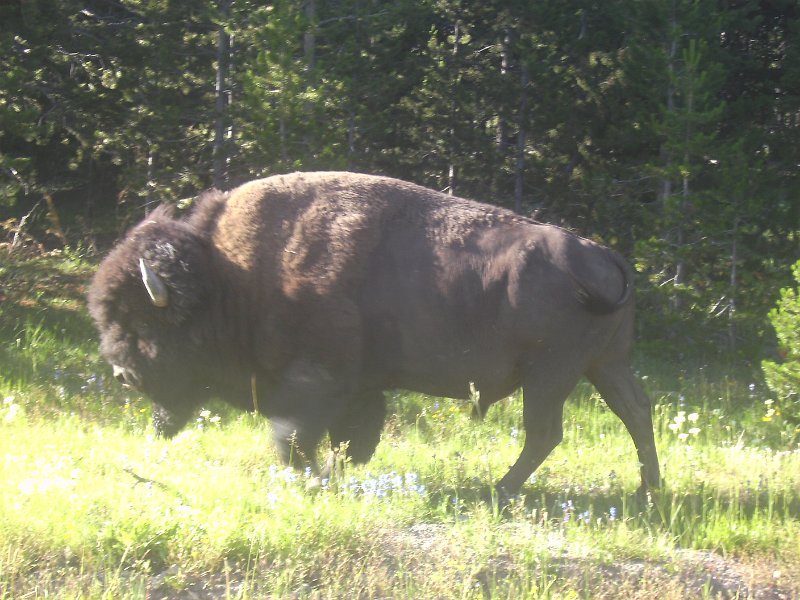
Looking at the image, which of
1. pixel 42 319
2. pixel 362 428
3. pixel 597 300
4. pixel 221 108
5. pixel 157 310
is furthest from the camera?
pixel 221 108

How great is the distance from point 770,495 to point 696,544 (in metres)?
0.84

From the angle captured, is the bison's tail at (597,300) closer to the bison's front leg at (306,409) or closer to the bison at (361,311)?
the bison at (361,311)

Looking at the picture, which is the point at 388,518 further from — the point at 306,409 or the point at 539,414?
the point at 539,414

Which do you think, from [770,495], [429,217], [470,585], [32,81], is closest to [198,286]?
[429,217]

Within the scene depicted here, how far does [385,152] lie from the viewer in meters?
15.1

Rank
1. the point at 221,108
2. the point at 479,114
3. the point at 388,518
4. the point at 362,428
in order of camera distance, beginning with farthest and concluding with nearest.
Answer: the point at 479,114, the point at 221,108, the point at 362,428, the point at 388,518

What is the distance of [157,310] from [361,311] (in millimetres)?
1356

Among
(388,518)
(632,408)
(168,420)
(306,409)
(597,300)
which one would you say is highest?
(597,300)

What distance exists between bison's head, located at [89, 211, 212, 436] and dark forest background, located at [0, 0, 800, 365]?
484 centimetres

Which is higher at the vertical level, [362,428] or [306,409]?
[306,409]

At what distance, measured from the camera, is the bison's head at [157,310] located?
6.07 metres

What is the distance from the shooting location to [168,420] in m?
6.55

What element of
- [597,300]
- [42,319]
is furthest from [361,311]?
[42,319]

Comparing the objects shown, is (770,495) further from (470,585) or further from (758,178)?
(758,178)
